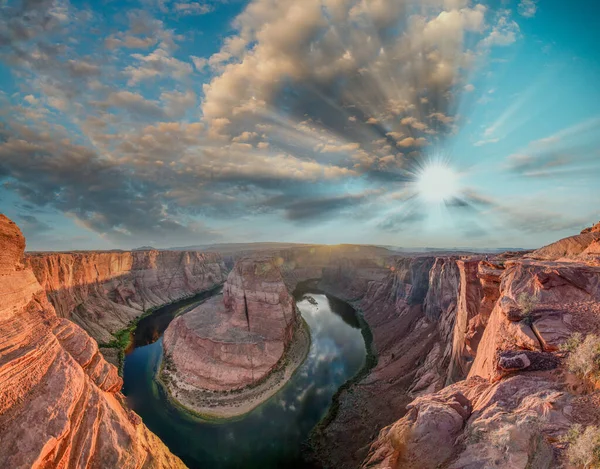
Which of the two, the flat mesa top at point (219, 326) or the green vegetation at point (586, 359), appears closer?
the green vegetation at point (586, 359)

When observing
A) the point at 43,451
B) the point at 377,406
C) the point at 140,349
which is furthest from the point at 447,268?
the point at 140,349

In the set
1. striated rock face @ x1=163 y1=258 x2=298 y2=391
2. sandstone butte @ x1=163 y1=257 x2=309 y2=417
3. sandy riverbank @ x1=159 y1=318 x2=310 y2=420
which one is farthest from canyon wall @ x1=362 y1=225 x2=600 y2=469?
striated rock face @ x1=163 y1=258 x2=298 y2=391

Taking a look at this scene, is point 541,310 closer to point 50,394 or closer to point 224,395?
point 50,394

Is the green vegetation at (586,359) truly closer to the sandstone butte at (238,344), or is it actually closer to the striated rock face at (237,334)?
the sandstone butte at (238,344)

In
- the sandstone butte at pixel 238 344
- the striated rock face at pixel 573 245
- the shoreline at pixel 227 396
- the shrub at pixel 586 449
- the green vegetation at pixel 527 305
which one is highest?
the striated rock face at pixel 573 245

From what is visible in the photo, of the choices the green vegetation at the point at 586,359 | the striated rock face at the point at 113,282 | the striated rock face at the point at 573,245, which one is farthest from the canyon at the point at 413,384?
the striated rock face at the point at 113,282

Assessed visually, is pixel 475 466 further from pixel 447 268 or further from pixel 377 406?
pixel 447 268

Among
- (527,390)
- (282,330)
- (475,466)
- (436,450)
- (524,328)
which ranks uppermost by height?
(524,328)
